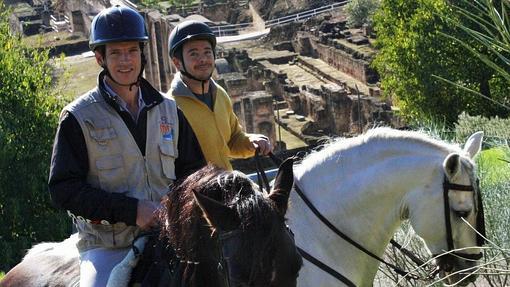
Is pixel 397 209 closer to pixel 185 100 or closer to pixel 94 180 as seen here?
pixel 185 100

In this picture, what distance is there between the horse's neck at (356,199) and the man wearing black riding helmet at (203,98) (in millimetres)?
630

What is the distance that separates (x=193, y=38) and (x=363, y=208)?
1.67 meters

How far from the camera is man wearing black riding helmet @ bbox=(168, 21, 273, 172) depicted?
6469 mm

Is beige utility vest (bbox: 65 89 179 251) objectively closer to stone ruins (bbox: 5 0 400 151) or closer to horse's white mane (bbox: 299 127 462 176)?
horse's white mane (bbox: 299 127 462 176)

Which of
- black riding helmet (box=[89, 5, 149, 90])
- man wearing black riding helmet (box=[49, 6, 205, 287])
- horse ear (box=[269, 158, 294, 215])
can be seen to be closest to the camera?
horse ear (box=[269, 158, 294, 215])

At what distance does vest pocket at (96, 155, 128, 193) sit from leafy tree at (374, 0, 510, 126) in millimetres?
23357

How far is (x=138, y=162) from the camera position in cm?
462

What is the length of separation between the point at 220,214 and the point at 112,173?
118 centimetres

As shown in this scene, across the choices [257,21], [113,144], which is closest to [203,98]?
[113,144]

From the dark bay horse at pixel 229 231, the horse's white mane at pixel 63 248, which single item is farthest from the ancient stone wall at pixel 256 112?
the dark bay horse at pixel 229 231

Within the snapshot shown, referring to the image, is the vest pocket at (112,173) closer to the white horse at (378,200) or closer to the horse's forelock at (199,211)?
the horse's forelock at (199,211)

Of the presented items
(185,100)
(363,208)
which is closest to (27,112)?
(185,100)

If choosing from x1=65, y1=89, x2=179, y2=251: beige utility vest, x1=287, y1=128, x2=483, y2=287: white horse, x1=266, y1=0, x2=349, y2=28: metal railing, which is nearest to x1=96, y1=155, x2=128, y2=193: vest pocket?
x1=65, y1=89, x2=179, y2=251: beige utility vest

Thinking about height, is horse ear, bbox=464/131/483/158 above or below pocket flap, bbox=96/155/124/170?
below
